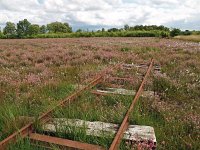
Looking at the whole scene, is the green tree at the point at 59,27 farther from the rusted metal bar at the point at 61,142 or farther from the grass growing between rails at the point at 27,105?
the rusted metal bar at the point at 61,142

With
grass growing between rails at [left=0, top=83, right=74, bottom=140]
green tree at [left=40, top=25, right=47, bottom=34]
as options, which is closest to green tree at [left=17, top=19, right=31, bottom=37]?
green tree at [left=40, top=25, right=47, bottom=34]

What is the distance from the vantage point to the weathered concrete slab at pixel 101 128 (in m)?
4.54

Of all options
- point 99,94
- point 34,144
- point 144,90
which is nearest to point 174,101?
point 144,90

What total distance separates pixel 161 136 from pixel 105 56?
11.3 meters

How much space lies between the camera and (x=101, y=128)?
4.89 meters

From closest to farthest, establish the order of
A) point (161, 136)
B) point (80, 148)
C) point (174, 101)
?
point (80, 148)
point (161, 136)
point (174, 101)

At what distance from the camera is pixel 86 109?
582 centimetres

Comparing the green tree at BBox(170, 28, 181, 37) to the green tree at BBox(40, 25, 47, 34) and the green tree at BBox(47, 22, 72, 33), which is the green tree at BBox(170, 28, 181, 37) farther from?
the green tree at BBox(40, 25, 47, 34)

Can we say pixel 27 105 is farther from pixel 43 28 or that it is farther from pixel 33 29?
pixel 43 28

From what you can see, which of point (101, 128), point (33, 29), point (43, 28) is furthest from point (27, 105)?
point (43, 28)

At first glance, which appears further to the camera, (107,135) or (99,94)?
(99,94)

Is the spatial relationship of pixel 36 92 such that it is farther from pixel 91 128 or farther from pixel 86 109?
pixel 91 128

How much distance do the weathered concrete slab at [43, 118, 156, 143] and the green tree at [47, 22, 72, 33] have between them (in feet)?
462

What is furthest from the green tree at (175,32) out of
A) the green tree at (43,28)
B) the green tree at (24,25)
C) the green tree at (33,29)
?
the green tree at (43,28)
